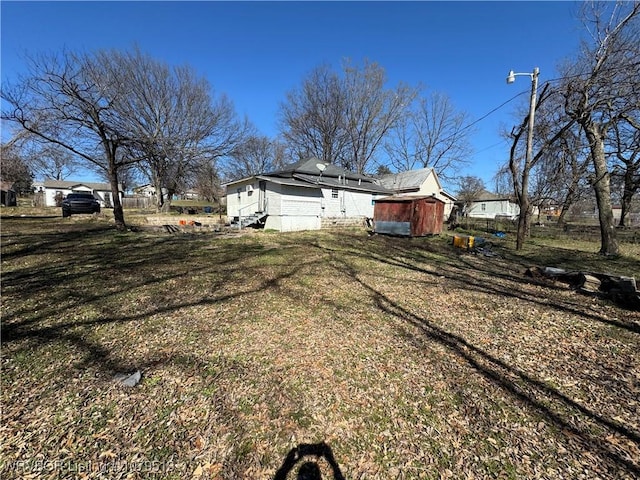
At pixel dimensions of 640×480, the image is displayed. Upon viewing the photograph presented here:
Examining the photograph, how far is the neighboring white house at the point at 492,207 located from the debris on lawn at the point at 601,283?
128 ft

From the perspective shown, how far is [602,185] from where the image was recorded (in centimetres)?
1058

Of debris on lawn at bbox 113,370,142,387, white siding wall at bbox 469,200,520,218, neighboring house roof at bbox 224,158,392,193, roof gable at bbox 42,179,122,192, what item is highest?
roof gable at bbox 42,179,122,192

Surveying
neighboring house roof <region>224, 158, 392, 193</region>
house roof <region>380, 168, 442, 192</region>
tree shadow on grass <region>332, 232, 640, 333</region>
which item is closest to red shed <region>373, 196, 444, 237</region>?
tree shadow on grass <region>332, 232, 640, 333</region>

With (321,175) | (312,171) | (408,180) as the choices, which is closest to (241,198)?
(312,171)

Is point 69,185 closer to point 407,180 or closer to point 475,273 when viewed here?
point 407,180

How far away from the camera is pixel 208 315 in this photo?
4.38 metres

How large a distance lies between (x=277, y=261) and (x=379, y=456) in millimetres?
6313

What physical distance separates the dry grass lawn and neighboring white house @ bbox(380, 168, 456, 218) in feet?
72.3

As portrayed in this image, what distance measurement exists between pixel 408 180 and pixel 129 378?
92.8 feet

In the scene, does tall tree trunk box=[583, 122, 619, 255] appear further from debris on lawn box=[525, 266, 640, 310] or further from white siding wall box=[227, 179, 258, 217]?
white siding wall box=[227, 179, 258, 217]

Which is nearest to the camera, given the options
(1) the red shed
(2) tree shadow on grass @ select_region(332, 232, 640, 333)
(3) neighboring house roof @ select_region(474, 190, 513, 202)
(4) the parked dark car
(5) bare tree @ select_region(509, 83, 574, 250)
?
(2) tree shadow on grass @ select_region(332, 232, 640, 333)

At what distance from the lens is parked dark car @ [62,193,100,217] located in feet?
61.0

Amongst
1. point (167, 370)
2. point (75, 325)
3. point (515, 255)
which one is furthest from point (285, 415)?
point (515, 255)

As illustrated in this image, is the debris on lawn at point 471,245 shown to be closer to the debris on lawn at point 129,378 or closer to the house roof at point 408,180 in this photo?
the debris on lawn at point 129,378
